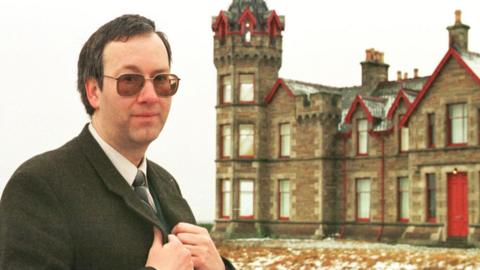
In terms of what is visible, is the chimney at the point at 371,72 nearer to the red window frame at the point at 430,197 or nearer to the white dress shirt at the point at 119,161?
the red window frame at the point at 430,197

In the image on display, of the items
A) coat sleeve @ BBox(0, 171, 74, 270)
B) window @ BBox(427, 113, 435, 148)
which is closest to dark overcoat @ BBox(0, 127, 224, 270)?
coat sleeve @ BBox(0, 171, 74, 270)

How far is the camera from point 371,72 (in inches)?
1522

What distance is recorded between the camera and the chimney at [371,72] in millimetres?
38594

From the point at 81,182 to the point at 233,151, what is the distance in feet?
116

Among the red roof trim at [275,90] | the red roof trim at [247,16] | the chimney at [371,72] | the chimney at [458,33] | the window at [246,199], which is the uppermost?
the red roof trim at [247,16]

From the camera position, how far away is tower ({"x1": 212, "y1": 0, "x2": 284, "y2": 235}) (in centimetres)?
3759

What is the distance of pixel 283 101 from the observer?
124 feet

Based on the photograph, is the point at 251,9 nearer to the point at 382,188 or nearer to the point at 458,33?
the point at 458,33

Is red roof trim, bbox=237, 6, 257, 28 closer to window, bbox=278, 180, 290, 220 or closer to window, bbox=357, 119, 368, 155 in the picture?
window, bbox=357, 119, 368, 155

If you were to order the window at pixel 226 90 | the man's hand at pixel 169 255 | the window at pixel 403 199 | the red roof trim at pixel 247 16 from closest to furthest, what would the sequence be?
the man's hand at pixel 169 255 < the window at pixel 403 199 < the window at pixel 226 90 < the red roof trim at pixel 247 16

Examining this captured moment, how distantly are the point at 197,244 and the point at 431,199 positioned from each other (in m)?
29.4

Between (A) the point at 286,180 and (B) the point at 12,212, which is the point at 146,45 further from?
(A) the point at 286,180

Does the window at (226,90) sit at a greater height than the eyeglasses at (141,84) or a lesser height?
greater

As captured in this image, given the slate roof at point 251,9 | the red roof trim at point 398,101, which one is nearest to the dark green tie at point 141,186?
the red roof trim at point 398,101
